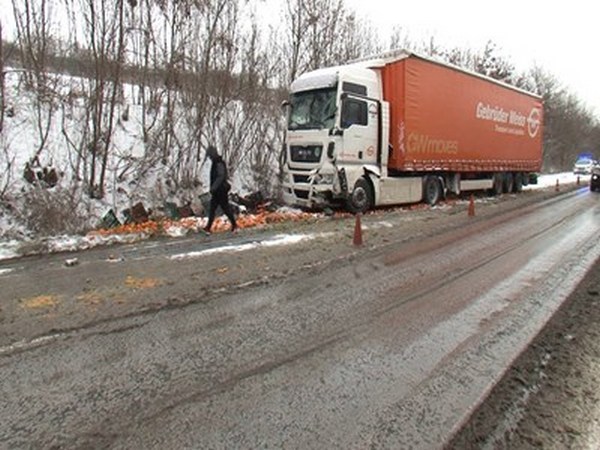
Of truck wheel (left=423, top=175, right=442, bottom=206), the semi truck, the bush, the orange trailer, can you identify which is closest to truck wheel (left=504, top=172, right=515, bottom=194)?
the orange trailer

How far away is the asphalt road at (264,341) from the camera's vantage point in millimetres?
3287

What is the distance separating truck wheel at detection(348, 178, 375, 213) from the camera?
1436 centimetres

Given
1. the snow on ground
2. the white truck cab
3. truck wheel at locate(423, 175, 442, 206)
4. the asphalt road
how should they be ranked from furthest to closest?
1. truck wheel at locate(423, 175, 442, 206)
2. the white truck cab
3. the snow on ground
4. the asphalt road

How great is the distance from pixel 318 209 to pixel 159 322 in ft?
32.6

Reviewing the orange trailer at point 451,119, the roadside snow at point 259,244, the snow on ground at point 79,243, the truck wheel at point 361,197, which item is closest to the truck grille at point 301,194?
the truck wheel at point 361,197

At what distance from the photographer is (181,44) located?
16.1 meters

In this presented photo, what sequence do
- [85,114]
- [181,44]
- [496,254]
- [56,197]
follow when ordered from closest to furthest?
[496,254] < [56,197] < [85,114] < [181,44]

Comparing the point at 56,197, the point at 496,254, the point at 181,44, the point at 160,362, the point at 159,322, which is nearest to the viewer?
the point at 160,362

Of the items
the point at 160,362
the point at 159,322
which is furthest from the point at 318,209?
the point at 160,362

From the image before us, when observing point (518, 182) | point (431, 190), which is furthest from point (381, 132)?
point (518, 182)

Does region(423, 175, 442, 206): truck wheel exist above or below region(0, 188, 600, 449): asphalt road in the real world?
above

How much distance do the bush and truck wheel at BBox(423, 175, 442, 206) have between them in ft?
35.6

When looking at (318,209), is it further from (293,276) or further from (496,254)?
(293,276)

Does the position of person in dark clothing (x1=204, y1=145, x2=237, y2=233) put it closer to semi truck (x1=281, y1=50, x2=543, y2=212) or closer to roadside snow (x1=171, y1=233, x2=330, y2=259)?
roadside snow (x1=171, y1=233, x2=330, y2=259)
